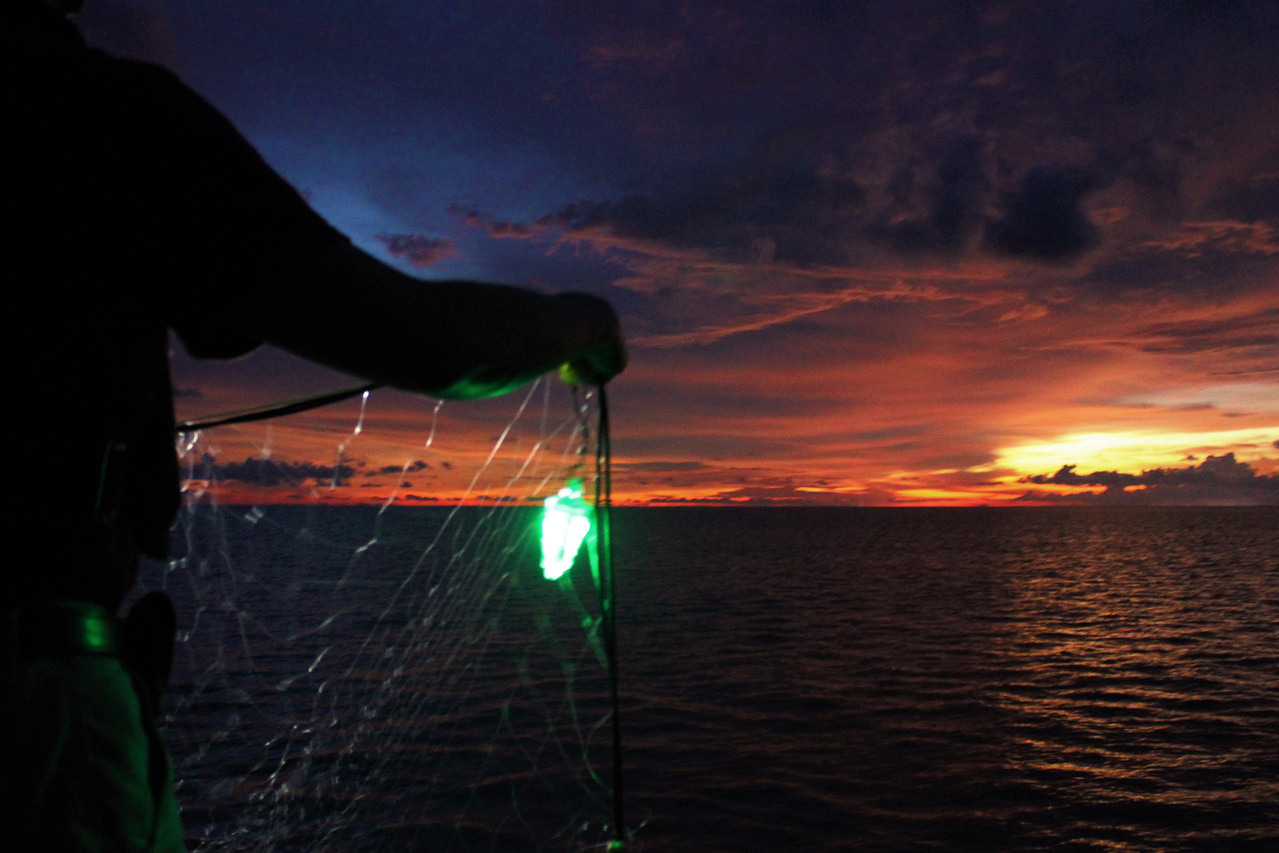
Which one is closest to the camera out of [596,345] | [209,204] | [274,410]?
[209,204]

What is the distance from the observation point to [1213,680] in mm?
23125

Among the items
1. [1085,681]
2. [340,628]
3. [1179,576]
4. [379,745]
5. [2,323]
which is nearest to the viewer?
[2,323]

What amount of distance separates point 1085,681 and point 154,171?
26815 mm

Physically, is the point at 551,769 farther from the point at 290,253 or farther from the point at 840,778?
the point at 290,253

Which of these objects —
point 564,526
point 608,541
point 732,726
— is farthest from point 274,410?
point 732,726

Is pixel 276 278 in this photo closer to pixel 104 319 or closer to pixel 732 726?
pixel 104 319

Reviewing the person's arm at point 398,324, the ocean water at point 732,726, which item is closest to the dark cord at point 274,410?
the person's arm at point 398,324

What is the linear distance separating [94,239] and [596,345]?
0.77m

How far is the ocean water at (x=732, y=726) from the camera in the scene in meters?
12.1

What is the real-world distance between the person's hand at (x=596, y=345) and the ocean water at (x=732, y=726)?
119 inches

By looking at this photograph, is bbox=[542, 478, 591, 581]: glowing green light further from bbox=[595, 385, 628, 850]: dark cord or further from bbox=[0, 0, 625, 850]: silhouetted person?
bbox=[0, 0, 625, 850]: silhouetted person

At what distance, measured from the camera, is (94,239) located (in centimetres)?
92

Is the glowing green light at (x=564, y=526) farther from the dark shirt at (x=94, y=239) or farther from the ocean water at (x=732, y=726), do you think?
the dark shirt at (x=94, y=239)

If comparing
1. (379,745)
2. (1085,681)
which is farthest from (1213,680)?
(379,745)
